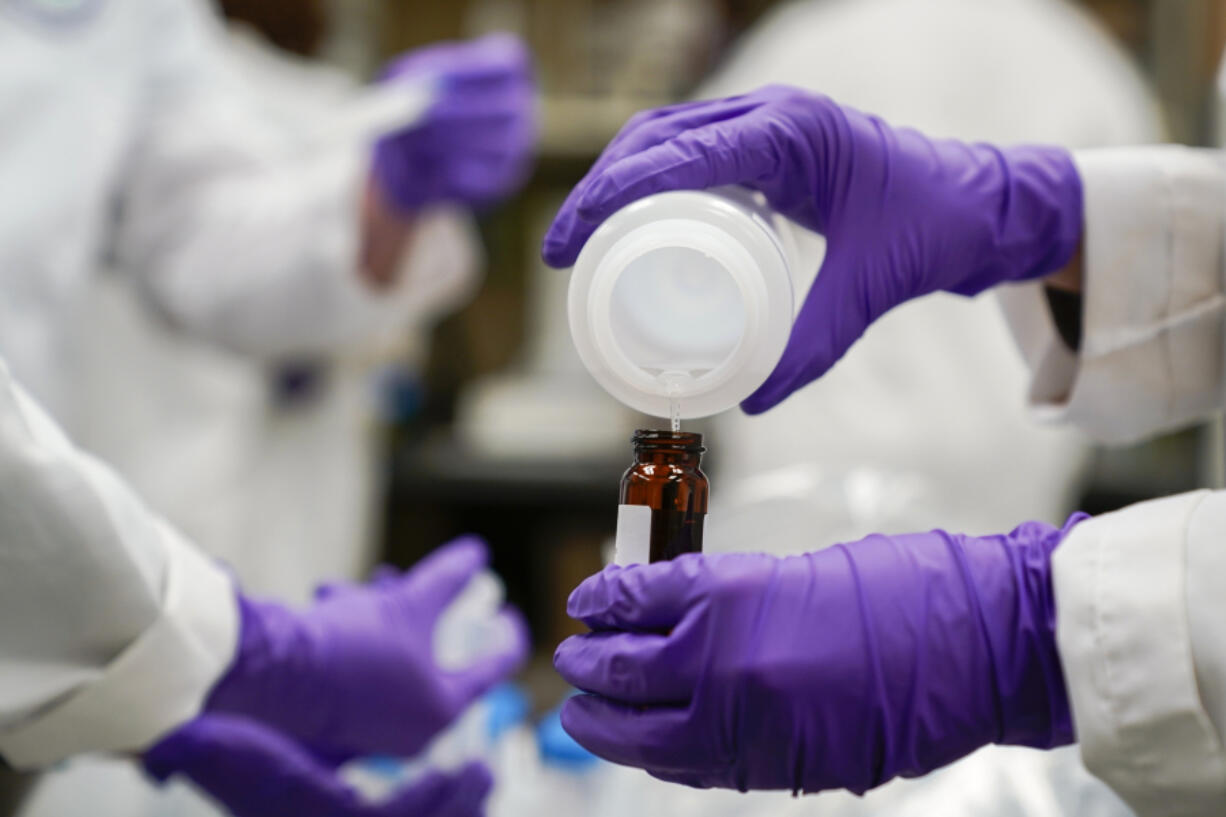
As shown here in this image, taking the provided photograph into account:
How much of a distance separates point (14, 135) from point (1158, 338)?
3.59 ft

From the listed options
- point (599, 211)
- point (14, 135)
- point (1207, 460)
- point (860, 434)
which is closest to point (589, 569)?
point (860, 434)

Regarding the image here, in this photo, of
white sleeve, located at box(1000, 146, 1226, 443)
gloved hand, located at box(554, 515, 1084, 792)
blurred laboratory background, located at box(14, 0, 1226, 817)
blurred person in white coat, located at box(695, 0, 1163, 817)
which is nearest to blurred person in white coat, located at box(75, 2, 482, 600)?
blurred laboratory background, located at box(14, 0, 1226, 817)

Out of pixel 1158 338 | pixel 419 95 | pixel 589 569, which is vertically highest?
pixel 419 95

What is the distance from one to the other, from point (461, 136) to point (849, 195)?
2.61 ft

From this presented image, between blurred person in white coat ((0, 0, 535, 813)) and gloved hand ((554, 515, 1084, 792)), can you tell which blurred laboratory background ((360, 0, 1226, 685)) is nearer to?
gloved hand ((554, 515, 1084, 792))

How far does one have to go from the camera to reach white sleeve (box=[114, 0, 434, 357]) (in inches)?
52.2

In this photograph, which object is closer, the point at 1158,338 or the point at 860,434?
the point at 1158,338

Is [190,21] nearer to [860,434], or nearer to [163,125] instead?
[163,125]

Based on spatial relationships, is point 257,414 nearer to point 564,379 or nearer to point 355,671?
point 564,379

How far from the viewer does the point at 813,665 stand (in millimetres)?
494

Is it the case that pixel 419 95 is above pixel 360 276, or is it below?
above

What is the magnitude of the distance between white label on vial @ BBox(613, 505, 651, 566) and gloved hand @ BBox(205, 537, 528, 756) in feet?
0.98

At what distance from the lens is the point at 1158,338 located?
726 mm

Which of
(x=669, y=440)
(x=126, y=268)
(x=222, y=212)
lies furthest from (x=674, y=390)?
(x=126, y=268)
